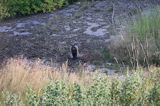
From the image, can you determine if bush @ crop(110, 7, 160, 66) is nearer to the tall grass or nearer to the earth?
the earth

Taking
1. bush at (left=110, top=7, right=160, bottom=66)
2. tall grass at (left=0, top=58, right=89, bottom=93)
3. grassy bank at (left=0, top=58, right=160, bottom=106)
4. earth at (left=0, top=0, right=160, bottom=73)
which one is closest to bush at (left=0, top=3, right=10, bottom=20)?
earth at (left=0, top=0, right=160, bottom=73)

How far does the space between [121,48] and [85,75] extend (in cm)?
245

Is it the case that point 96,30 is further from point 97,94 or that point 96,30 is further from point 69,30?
point 97,94

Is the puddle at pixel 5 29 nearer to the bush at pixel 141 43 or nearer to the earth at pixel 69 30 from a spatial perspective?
the earth at pixel 69 30

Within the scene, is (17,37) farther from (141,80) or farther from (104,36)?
(141,80)

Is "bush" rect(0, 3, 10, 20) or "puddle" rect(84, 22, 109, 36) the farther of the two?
"bush" rect(0, 3, 10, 20)

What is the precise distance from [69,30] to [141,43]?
2.45 m

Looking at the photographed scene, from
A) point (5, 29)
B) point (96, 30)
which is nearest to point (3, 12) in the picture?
point (5, 29)

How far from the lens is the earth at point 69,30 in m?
9.42

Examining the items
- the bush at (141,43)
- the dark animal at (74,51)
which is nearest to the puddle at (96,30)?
the bush at (141,43)

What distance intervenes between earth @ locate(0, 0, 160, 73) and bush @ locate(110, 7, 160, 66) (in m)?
0.35

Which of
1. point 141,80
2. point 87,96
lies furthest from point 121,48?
point 87,96

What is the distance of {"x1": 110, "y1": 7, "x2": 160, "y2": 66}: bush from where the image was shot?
8484 mm

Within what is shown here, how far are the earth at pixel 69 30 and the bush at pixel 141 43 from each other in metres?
0.35
